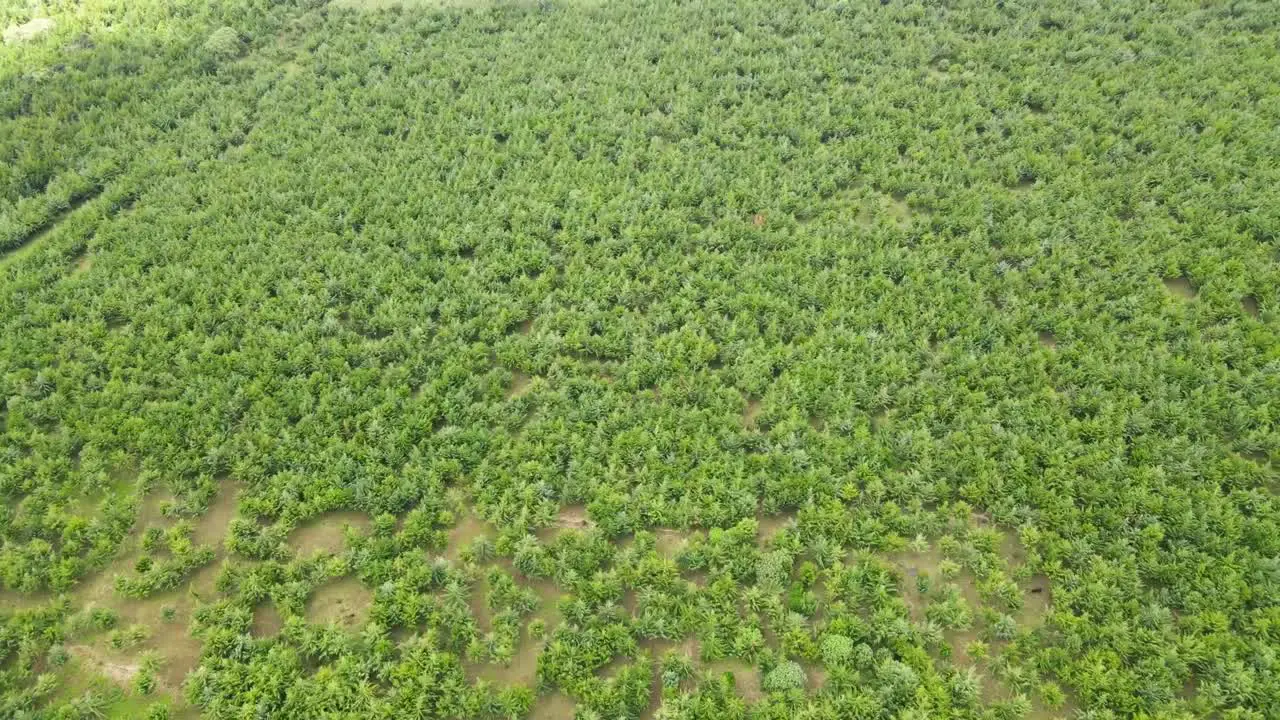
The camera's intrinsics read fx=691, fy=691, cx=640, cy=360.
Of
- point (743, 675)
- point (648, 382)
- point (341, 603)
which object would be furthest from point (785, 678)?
point (341, 603)

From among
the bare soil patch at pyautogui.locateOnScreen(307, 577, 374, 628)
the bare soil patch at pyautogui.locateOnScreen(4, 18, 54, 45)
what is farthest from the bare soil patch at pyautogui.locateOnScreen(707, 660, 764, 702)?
the bare soil patch at pyautogui.locateOnScreen(4, 18, 54, 45)

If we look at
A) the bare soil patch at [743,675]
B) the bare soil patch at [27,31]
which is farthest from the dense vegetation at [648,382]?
the bare soil patch at [27,31]

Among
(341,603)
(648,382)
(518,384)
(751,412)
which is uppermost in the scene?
(648,382)

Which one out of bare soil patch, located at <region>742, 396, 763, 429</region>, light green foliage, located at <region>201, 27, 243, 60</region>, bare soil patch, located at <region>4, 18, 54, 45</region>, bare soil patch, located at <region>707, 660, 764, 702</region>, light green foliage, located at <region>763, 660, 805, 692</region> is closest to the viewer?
light green foliage, located at <region>763, 660, 805, 692</region>

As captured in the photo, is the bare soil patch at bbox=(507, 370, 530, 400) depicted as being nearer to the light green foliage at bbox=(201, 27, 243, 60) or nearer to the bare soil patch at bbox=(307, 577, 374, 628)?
the bare soil patch at bbox=(307, 577, 374, 628)

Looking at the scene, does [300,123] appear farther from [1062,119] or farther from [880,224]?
→ [1062,119]

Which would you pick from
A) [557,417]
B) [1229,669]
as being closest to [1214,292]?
[1229,669]

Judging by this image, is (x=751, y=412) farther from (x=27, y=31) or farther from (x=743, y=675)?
(x=27, y=31)

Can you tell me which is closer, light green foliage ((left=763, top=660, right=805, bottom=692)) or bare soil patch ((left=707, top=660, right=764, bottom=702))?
light green foliage ((left=763, top=660, right=805, bottom=692))

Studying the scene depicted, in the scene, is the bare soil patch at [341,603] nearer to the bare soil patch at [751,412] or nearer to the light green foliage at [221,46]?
the bare soil patch at [751,412]
